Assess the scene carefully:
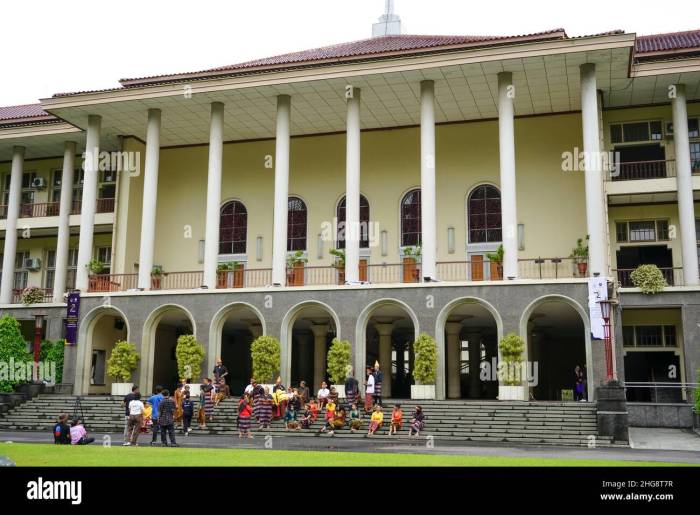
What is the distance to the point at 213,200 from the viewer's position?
2938cm

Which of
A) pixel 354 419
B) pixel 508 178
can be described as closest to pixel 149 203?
pixel 354 419

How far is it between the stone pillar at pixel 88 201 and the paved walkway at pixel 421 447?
32.9 ft

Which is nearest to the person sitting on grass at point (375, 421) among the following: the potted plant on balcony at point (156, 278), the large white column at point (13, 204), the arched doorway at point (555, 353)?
the arched doorway at point (555, 353)

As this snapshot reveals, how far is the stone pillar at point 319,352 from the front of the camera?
104 ft

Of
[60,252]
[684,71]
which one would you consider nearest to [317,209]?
[60,252]

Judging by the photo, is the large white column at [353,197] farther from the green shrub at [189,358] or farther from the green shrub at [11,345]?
the green shrub at [11,345]

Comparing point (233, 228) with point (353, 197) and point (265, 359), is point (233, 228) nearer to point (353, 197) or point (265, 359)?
point (353, 197)

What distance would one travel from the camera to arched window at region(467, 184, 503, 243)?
30719 mm

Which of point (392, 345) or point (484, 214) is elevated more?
point (484, 214)

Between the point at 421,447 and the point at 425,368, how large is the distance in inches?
256

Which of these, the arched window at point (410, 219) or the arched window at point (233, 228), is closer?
the arched window at point (410, 219)
